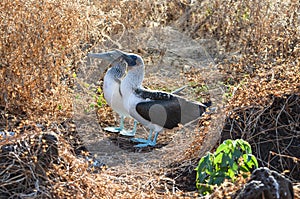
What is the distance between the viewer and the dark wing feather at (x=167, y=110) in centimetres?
618

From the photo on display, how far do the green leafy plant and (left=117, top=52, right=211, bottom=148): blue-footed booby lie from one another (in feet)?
5.39

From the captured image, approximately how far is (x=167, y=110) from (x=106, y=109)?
3.54 feet

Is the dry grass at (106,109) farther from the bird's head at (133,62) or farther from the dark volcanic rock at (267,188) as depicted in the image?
the bird's head at (133,62)

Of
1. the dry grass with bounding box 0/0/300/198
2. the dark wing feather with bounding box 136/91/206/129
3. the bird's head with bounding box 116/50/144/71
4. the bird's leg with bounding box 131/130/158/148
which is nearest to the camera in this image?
the dry grass with bounding box 0/0/300/198

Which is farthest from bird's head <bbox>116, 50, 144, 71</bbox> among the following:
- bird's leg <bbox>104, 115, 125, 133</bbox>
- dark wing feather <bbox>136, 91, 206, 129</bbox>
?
bird's leg <bbox>104, 115, 125, 133</bbox>

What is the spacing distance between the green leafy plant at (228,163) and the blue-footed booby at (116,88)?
6.58 feet

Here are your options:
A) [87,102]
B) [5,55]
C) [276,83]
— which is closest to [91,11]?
[87,102]

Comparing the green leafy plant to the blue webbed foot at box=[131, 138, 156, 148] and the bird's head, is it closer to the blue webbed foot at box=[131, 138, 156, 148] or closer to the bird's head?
the blue webbed foot at box=[131, 138, 156, 148]

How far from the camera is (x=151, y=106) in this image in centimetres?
616

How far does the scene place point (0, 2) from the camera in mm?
6227

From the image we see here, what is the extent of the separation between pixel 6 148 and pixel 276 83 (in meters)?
2.47

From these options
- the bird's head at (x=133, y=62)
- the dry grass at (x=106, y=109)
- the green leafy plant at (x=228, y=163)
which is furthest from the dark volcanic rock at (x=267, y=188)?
Result: the bird's head at (x=133, y=62)

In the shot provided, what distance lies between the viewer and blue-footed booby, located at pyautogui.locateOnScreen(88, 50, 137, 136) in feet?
21.2

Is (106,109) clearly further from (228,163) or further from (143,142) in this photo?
(228,163)
